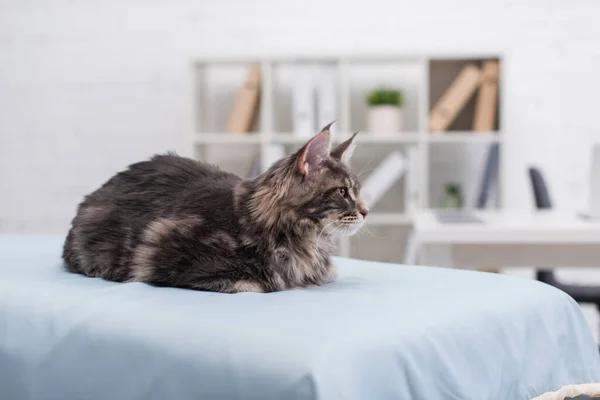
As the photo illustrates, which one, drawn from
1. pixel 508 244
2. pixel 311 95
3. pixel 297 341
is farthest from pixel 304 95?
pixel 297 341

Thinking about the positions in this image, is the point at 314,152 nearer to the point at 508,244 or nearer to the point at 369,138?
the point at 508,244

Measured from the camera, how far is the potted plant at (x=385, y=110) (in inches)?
138

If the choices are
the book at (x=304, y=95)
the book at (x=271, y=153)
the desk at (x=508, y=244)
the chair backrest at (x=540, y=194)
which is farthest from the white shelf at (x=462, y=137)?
the desk at (x=508, y=244)

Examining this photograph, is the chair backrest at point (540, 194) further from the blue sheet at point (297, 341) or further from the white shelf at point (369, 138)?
the blue sheet at point (297, 341)

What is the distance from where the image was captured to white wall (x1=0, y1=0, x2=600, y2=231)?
3.68 m

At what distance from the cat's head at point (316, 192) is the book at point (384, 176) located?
2279 millimetres

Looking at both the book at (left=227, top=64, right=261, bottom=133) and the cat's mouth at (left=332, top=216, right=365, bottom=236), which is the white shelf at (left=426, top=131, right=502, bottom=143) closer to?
the book at (left=227, top=64, right=261, bottom=133)

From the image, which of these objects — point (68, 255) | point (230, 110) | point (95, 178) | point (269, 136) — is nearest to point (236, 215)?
point (68, 255)

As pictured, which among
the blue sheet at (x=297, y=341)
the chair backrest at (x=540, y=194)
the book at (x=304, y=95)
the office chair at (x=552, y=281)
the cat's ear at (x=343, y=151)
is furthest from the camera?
the book at (x=304, y=95)

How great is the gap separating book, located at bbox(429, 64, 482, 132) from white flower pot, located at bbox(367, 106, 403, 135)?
175mm

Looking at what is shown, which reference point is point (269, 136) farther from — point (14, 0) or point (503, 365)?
point (503, 365)

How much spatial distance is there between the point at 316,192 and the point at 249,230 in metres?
0.13

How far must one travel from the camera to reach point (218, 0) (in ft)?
12.8

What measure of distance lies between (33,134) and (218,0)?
1340 mm
